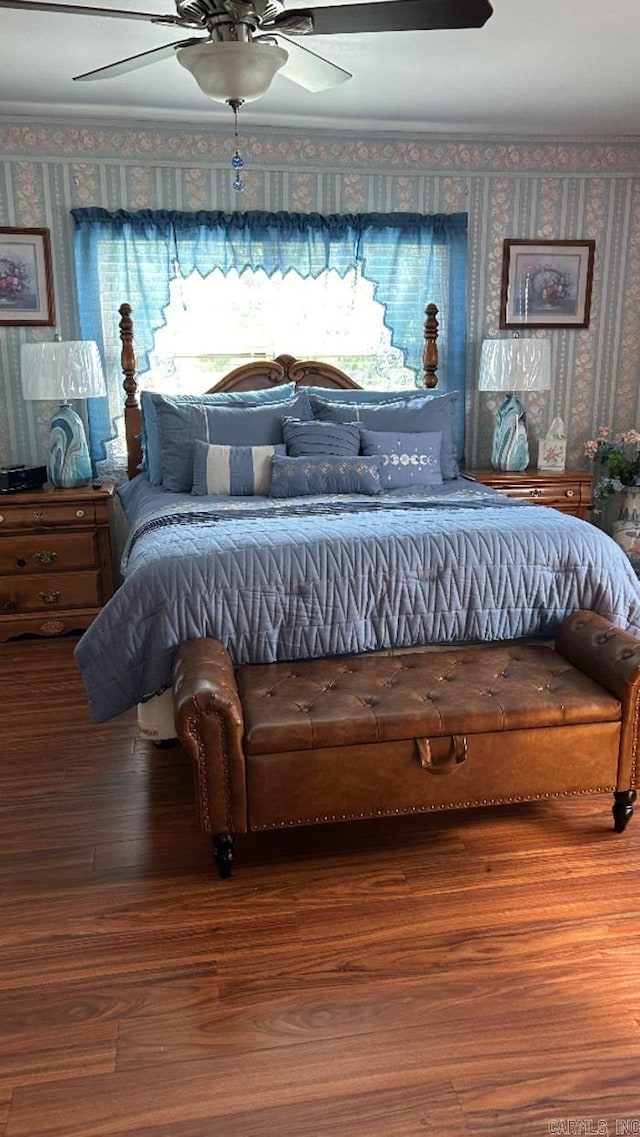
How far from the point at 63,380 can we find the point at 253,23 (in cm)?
212

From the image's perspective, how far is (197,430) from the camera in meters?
3.94

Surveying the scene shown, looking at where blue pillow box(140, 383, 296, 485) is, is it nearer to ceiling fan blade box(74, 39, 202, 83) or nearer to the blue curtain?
the blue curtain

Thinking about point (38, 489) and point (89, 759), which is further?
point (38, 489)

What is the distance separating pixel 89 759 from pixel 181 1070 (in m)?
1.49

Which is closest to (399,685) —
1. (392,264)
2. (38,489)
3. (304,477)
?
(304,477)

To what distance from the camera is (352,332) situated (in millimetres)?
4734

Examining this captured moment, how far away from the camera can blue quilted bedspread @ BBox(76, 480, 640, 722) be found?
2.64m

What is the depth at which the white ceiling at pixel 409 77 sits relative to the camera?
3.12 meters

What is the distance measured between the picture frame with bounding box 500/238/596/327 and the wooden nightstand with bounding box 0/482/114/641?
2562 mm

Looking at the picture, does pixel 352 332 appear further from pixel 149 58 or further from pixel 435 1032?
pixel 435 1032

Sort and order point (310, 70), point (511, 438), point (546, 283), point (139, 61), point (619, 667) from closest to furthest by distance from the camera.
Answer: point (619, 667) → point (139, 61) → point (310, 70) → point (511, 438) → point (546, 283)

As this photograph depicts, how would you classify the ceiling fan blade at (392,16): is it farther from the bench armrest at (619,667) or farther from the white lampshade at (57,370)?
the white lampshade at (57,370)

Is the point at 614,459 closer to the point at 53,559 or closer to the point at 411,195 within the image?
the point at 411,195

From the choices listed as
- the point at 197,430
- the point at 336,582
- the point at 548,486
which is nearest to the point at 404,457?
the point at 197,430
